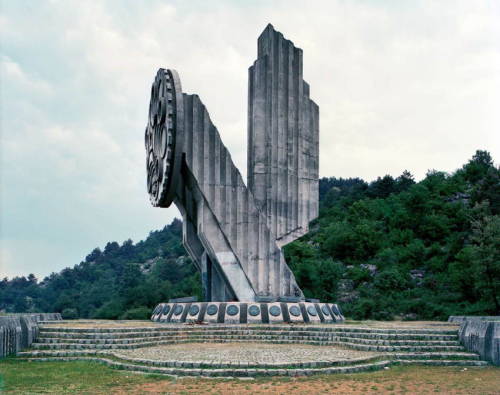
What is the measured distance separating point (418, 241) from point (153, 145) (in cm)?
3203

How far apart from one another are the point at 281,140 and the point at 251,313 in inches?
263

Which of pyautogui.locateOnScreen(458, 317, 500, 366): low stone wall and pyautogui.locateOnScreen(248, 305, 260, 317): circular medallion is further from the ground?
pyautogui.locateOnScreen(248, 305, 260, 317): circular medallion

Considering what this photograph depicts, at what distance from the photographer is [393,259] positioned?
4753 cm

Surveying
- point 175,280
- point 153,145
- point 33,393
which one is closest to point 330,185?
point 175,280

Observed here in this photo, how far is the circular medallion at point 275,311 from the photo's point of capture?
18.5 m

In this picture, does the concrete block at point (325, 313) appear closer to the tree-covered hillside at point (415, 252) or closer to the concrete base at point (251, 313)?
the concrete base at point (251, 313)

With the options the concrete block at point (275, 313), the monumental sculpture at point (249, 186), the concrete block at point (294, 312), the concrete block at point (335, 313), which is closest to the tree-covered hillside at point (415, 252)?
the concrete block at point (335, 313)

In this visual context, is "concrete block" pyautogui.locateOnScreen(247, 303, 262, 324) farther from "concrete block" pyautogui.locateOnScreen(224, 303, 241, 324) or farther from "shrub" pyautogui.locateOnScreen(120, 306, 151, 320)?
"shrub" pyautogui.locateOnScreen(120, 306, 151, 320)

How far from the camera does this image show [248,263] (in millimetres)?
20297

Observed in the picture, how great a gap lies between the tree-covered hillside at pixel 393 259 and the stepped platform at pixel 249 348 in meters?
18.5

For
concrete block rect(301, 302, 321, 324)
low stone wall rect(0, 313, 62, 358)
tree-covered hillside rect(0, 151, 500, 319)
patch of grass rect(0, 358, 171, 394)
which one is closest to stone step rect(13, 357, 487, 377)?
patch of grass rect(0, 358, 171, 394)

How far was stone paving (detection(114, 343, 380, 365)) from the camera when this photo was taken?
12.0 metres

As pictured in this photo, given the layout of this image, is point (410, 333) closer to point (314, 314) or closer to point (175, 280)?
point (314, 314)

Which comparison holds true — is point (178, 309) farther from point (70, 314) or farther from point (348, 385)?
point (70, 314)
